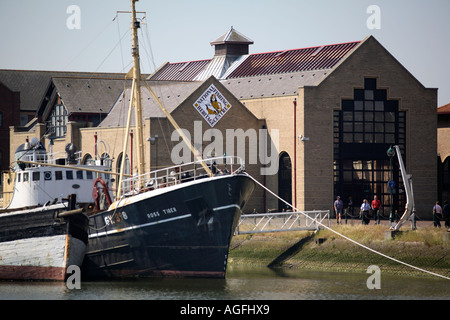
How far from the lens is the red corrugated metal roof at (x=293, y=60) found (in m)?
65.9

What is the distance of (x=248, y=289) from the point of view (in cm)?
3791

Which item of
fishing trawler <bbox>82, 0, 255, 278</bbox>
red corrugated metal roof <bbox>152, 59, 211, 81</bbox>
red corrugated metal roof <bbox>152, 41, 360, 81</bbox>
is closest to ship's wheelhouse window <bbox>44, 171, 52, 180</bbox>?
fishing trawler <bbox>82, 0, 255, 278</bbox>

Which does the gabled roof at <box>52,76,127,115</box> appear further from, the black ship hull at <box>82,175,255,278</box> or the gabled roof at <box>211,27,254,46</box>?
the black ship hull at <box>82,175,255,278</box>

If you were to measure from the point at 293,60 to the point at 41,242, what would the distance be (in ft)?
104

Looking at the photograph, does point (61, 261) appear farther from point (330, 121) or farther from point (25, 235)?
point (330, 121)

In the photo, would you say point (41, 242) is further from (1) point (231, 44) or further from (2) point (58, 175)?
(1) point (231, 44)

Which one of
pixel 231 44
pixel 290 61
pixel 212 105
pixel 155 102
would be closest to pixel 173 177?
pixel 212 105

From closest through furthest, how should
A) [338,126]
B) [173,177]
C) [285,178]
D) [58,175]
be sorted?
[173,177], [58,175], [338,126], [285,178]

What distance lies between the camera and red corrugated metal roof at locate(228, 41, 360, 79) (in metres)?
65.9

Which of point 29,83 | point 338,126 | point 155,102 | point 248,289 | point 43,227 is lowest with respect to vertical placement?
point 248,289

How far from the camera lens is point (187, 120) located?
6119 centimetres

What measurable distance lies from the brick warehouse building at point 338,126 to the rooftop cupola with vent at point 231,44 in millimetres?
11758

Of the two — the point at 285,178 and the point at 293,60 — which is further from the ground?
the point at 293,60
